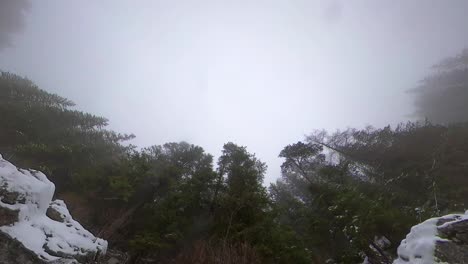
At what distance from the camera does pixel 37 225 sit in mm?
9273

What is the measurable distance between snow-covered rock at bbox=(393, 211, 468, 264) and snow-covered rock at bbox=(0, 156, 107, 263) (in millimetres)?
11476

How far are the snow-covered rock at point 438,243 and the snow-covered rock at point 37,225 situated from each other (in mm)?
11476

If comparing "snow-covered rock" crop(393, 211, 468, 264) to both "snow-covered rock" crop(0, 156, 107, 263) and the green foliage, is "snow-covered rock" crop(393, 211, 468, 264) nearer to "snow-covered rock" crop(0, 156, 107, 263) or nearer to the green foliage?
the green foliage

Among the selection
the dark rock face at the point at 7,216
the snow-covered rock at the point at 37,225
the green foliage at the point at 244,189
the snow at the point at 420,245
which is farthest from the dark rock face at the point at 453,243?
the dark rock face at the point at 7,216

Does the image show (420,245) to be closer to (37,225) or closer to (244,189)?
(244,189)

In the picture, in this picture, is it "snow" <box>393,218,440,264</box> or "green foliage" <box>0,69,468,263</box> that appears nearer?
"snow" <box>393,218,440,264</box>

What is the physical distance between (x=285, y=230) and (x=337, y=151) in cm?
1431

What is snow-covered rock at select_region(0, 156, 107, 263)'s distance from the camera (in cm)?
834

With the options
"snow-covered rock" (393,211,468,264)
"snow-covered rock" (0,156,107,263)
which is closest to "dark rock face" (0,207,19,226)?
"snow-covered rock" (0,156,107,263)

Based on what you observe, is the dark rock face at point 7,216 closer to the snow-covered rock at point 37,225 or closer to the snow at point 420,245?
the snow-covered rock at point 37,225

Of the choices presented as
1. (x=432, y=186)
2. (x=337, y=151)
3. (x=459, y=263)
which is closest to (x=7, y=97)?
(x=337, y=151)

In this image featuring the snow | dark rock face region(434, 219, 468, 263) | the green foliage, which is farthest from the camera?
the green foliage

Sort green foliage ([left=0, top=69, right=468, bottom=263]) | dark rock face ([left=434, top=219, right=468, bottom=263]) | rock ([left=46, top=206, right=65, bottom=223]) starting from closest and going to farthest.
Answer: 1. dark rock face ([left=434, top=219, right=468, bottom=263])
2. rock ([left=46, top=206, right=65, bottom=223])
3. green foliage ([left=0, top=69, right=468, bottom=263])

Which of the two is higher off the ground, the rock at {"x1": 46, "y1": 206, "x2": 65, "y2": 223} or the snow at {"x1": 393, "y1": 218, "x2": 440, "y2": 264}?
the rock at {"x1": 46, "y1": 206, "x2": 65, "y2": 223}
